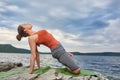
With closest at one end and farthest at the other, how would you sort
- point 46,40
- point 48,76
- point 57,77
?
point 57,77, point 48,76, point 46,40

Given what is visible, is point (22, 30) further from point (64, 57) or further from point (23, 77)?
point (64, 57)

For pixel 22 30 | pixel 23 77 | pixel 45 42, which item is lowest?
pixel 23 77

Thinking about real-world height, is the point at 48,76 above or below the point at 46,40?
below

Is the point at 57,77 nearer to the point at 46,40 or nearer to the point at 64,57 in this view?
the point at 64,57

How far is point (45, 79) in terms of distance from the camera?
39.4 feet

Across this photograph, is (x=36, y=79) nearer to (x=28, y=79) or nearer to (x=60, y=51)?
(x=28, y=79)

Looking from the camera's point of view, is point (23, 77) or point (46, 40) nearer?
point (23, 77)

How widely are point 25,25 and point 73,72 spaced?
9.31 ft

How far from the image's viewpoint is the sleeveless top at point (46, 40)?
12297 mm

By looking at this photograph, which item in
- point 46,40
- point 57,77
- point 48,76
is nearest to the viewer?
point 57,77

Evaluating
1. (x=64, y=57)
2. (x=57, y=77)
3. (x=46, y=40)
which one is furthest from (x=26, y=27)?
(x=57, y=77)

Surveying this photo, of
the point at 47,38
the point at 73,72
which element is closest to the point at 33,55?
the point at 47,38

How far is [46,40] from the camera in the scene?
12312 mm

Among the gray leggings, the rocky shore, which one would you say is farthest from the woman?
the rocky shore
